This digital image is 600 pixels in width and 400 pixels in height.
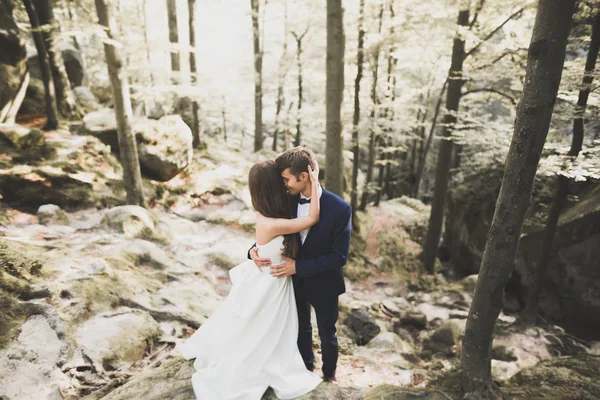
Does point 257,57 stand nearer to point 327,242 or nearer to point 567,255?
point 567,255

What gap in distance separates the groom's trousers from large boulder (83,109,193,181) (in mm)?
8329

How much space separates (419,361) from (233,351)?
12.9ft

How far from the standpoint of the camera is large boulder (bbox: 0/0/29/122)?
848 centimetres

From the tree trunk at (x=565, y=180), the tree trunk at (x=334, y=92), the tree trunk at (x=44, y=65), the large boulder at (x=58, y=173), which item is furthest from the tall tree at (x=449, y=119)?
the tree trunk at (x=44, y=65)

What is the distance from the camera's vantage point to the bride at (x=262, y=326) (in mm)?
2727

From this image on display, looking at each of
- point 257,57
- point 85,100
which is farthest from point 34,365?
point 257,57

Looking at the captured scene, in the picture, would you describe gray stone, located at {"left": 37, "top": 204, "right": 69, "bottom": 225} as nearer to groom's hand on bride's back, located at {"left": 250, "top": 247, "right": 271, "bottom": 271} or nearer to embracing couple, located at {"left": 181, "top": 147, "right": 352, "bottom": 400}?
embracing couple, located at {"left": 181, "top": 147, "right": 352, "bottom": 400}

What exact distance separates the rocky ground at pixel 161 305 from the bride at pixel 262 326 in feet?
0.57

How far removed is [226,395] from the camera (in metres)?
2.69

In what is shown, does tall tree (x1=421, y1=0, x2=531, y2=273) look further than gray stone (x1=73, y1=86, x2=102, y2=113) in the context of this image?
→ No

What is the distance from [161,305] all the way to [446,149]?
881 cm

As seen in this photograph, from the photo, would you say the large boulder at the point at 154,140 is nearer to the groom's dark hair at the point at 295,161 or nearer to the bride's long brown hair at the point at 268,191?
the bride's long brown hair at the point at 268,191

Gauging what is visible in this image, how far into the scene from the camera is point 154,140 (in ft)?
33.6

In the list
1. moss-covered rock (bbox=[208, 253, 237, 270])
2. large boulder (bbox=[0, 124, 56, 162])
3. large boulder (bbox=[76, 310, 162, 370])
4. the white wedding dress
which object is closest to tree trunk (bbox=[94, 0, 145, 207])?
large boulder (bbox=[0, 124, 56, 162])
